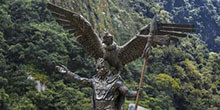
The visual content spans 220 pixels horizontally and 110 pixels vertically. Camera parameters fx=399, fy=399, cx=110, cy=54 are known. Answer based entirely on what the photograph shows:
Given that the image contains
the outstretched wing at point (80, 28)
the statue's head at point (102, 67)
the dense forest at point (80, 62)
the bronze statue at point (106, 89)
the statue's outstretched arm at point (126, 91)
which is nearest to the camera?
the statue's outstretched arm at point (126, 91)

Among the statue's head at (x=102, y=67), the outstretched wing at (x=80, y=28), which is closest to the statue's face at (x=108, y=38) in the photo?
the outstretched wing at (x=80, y=28)

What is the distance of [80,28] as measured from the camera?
690 cm

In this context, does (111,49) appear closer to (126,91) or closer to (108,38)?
(108,38)

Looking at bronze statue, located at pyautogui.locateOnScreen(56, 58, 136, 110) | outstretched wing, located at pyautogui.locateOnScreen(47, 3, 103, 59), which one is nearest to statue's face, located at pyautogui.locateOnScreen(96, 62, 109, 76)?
bronze statue, located at pyautogui.locateOnScreen(56, 58, 136, 110)

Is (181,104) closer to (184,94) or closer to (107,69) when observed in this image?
(184,94)

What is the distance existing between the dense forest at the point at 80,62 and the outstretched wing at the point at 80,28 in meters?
16.3

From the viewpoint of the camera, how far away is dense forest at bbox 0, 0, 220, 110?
26.5 meters

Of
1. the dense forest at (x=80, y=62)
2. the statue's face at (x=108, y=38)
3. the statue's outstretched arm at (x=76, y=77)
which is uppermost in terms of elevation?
Result: the statue's face at (x=108, y=38)

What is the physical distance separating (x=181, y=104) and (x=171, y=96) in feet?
9.26

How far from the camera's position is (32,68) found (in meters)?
29.8

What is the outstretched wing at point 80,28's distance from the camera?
6844mm

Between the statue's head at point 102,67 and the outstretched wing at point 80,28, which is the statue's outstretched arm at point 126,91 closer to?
the statue's head at point 102,67

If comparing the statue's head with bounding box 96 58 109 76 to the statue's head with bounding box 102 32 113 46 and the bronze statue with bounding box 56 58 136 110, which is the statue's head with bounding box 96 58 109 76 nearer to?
the bronze statue with bounding box 56 58 136 110

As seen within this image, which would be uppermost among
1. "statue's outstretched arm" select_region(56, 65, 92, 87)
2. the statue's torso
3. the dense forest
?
"statue's outstretched arm" select_region(56, 65, 92, 87)
